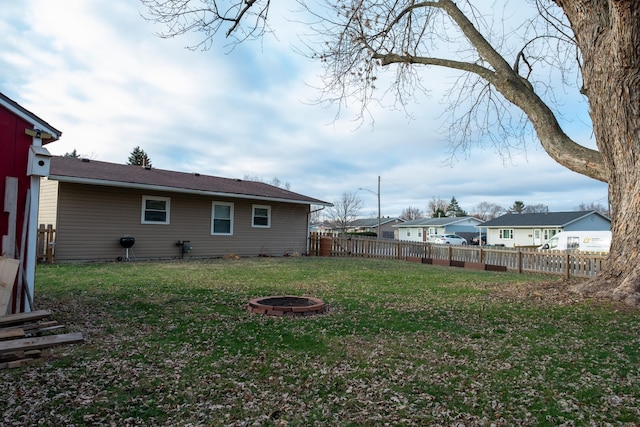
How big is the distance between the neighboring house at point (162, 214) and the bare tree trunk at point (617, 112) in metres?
11.7

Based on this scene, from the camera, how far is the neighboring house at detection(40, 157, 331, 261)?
12250mm


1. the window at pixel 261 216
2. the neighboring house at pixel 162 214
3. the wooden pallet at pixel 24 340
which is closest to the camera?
the wooden pallet at pixel 24 340

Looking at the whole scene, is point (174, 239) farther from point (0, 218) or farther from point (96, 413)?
point (96, 413)

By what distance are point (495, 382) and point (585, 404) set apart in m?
0.66

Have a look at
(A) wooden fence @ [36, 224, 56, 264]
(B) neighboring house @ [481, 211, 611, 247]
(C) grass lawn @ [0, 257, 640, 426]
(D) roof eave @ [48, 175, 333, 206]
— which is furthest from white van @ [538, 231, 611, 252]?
(A) wooden fence @ [36, 224, 56, 264]

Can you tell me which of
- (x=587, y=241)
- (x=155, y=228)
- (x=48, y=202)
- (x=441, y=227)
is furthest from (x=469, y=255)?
(x=441, y=227)

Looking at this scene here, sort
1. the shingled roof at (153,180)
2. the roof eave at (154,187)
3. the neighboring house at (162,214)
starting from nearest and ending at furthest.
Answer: the roof eave at (154,187)
the shingled roof at (153,180)
the neighboring house at (162,214)

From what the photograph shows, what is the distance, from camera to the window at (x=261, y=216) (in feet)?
55.8

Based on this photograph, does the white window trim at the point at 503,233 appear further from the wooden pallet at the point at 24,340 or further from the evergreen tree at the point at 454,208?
the wooden pallet at the point at 24,340

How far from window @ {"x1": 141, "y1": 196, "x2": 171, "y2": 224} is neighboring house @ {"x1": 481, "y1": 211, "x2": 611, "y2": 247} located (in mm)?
31842

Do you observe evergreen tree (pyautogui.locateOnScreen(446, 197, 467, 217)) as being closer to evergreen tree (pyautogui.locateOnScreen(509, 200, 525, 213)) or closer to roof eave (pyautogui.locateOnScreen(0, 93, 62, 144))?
evergreen tree (pyautogui.locateOnScreen(509, 200, 525, 213))

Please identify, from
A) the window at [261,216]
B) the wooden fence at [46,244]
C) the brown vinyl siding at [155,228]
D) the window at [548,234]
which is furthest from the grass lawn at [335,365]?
the window at [548,234]

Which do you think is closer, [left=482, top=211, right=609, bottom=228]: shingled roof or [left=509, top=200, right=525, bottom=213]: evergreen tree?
[left=482, top=211, right=609, bottom=228]: shingled roof

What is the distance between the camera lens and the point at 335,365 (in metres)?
3.90
